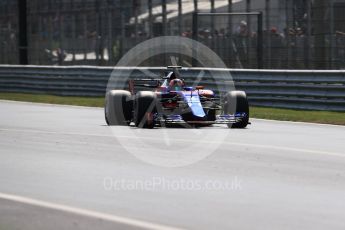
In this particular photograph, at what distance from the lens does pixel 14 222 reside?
25.5 feet

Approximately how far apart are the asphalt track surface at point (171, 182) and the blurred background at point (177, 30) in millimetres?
11009

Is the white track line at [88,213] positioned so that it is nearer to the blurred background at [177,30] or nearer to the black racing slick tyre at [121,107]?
the black racing slick tyre at [121,107]

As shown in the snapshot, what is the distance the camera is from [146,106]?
16.5 meters

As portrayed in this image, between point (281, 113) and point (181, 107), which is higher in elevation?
point (181, 107)

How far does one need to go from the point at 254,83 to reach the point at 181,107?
7621mm

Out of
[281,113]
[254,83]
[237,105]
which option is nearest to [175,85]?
[237,105]

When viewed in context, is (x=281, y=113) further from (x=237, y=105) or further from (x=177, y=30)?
(x=177, y=30)

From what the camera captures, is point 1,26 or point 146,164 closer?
point 146,164

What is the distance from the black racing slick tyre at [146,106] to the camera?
54.0 ft

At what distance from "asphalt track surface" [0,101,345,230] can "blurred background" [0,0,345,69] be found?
36.1 feet

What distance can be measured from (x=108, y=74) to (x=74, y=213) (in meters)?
21.5

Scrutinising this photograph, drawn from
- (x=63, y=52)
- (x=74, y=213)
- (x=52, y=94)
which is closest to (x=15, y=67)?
(x=52, y=94)

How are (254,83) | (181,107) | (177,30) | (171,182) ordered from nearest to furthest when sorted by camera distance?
(171,182)
(181,107)
(254,83)
(177,30)

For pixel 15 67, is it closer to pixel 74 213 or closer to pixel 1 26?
pixel 1 26
